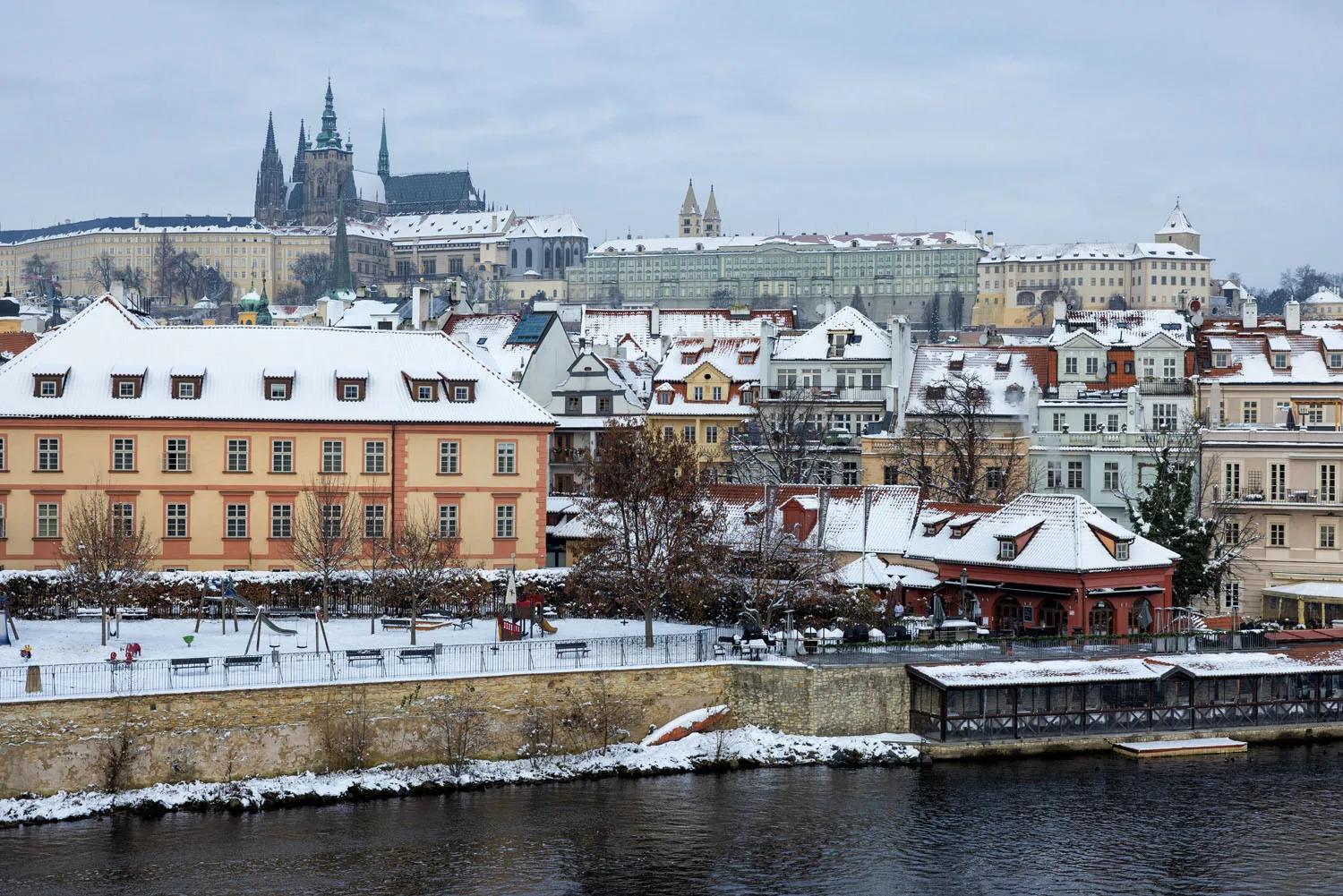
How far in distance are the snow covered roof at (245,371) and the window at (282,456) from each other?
0.86 metres

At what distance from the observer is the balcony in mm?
53812

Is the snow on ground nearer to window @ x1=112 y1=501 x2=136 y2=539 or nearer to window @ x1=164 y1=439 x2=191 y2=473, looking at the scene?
window @ x1=112 y1=501 x2=136 y2=539

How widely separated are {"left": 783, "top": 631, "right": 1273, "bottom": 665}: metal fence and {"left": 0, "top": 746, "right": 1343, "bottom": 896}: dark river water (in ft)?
12.9

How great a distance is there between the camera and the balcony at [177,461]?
5381cm

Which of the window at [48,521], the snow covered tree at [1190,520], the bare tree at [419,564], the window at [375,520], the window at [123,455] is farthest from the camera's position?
the snow covered tree at [1190,520]

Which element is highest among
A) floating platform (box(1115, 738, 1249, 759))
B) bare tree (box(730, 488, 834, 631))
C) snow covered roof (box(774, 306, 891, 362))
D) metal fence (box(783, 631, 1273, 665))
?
snow covered roof (box(774, 306, 891, 362))

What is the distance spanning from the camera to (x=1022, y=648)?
46.9 meters

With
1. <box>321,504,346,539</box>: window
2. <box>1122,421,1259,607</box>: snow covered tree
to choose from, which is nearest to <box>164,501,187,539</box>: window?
<box>321,504,346,539</box>: window

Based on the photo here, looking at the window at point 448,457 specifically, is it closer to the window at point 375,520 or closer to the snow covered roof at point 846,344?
the window at point 375,520

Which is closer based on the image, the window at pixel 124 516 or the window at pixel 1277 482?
the window at pixel 124 516

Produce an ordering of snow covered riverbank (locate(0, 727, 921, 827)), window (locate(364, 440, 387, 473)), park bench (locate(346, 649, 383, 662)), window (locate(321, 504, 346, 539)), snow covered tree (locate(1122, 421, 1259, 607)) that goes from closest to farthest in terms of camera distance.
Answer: snow covered riverbank (locate(0, 727, 921, 827)) < park bench (locate(346, 649, 383, 662)) < window (locate(321, 504, 346, 539)) < window (locate(364, 440, 387, 473)) < snow covered tree (locate(1122, 421, 1259, 607))

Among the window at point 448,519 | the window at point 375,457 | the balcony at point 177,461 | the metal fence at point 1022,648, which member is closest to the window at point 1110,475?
the metal fence at point 1022,648

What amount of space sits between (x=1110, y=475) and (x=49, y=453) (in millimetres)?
39272

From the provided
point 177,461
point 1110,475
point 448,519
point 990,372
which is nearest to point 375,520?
point 448,519
